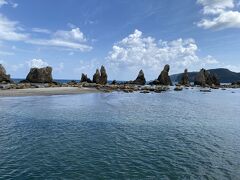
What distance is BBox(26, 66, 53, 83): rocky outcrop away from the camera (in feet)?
546

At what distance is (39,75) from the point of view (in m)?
167

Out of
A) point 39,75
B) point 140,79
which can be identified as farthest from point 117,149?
point 140,79

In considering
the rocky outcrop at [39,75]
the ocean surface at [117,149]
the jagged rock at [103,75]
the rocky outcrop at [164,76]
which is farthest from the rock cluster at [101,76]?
the ocean surface at [117,149]

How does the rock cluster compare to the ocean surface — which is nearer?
the ocean surface

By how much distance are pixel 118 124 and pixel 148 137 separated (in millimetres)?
8652

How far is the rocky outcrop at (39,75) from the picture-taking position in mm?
166500

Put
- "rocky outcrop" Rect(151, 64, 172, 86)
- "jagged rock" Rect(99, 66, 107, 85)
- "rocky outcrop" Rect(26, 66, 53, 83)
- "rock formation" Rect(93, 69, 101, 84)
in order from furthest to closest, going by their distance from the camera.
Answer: "rocky outcrop" Rect(151, 64, 172, 86) < "rock formation" Rect(93, 69, 101, 84) < "jagged rock" Rect(99, 66, 107, 85) < "rocky outcrop" Rect(26, 66, 53, 83)

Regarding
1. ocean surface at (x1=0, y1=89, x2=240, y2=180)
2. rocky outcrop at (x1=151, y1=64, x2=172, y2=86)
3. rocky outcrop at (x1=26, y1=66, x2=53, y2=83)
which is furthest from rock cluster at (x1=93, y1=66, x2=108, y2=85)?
ocean surface at (x1=0, y1=89, x2=240, y2=180)

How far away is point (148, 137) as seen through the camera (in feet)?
103

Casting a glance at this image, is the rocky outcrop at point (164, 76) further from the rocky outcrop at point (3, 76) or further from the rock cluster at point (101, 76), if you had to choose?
the rocky outcrop at point (3, 76)

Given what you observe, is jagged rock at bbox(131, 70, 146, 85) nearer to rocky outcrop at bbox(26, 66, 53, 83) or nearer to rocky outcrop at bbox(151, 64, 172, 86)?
rocky outcrop at bbox(151, 64, 172, 86)

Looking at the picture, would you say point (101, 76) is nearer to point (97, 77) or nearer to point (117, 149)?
point (97, 77)

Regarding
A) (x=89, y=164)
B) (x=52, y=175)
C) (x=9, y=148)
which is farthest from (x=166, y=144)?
(x=9, y=148)

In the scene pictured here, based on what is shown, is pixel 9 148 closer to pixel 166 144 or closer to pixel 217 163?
pixel 166 144
